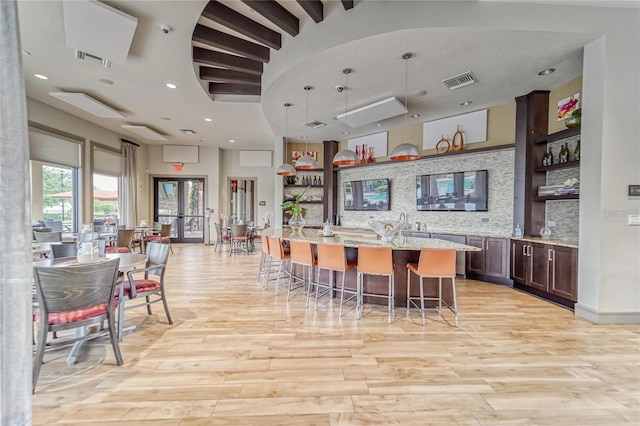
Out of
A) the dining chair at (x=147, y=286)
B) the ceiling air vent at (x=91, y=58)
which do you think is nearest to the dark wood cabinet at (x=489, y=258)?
the dining chair at (x=147, y=286)

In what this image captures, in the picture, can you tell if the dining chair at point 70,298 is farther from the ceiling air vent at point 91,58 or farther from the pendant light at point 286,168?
the pendant light at point 286,168

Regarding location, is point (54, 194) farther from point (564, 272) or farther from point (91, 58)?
point (564, 272)

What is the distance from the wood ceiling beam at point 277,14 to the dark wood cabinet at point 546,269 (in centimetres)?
468

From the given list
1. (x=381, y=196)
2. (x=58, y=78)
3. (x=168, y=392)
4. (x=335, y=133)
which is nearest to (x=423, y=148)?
(x=381, y=196)

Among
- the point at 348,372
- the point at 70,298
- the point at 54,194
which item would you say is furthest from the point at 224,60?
the point at 54,194

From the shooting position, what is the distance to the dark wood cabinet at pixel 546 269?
3623 mm

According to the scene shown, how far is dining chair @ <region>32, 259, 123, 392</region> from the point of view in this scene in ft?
6.40

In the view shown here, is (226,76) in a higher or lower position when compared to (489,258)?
higher

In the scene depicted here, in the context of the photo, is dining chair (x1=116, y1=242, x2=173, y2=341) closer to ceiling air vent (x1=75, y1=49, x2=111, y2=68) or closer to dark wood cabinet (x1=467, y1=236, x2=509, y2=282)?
ceiling air vent (x1=75, y1=49, x2=111, y2=68)

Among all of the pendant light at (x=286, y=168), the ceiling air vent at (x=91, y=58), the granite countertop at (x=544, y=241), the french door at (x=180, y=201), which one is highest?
the ceiling air vent at (x=91, y=58)

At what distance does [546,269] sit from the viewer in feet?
13.1

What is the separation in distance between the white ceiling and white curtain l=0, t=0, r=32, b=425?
2551 mm

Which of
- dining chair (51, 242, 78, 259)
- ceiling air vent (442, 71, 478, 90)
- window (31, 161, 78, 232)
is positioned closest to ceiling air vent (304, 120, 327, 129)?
ceiling air vent (442, 71, 478, 90)

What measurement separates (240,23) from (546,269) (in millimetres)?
5419
